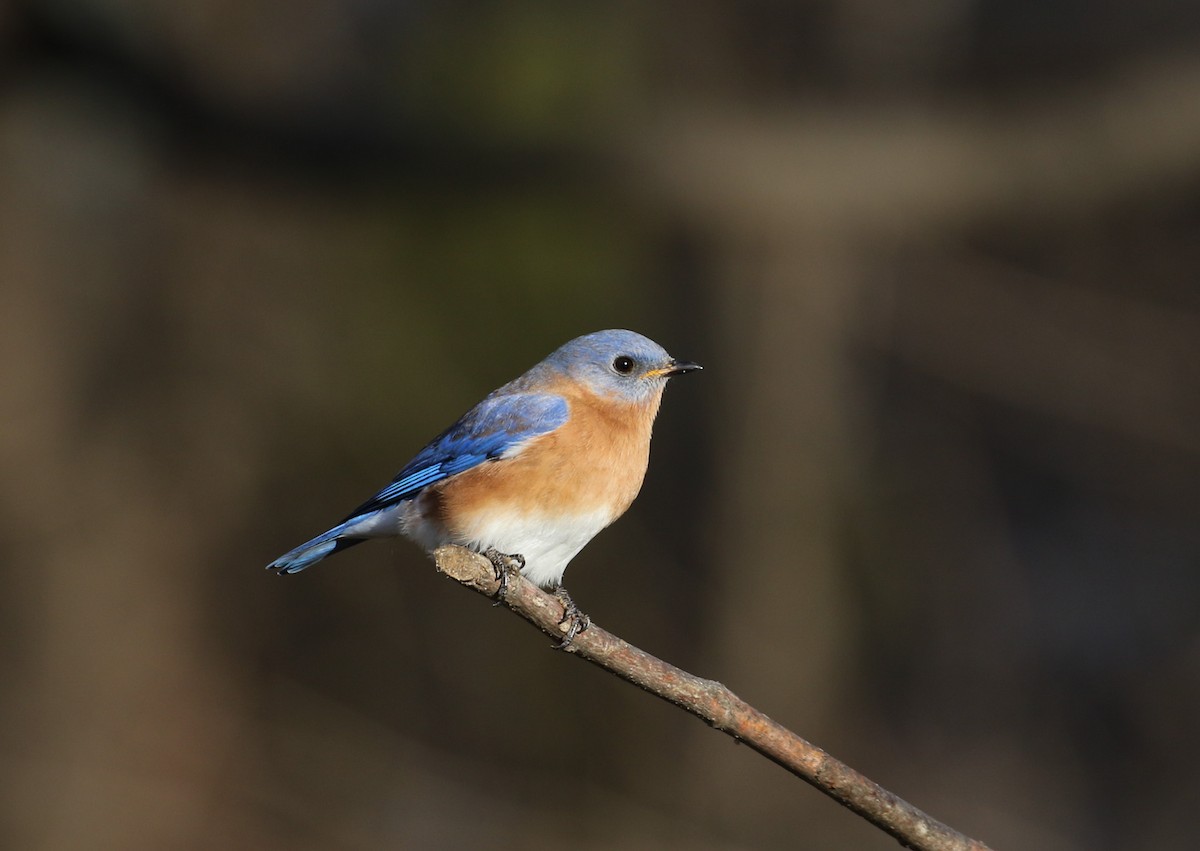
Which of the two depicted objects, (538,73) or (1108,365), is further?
(1108,365)

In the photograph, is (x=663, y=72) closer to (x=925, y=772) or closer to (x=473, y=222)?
(x=473, y=222)

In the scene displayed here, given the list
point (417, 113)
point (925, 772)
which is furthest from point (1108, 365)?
point (417, 113)

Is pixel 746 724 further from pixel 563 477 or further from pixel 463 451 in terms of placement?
pixel 463 451

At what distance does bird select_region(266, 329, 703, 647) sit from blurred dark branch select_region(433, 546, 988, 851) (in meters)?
0.64

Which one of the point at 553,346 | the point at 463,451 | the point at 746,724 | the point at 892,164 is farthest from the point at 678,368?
the point at 553,346

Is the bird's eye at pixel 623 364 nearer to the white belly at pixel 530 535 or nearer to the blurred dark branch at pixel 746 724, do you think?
the white belly at pixel 530 535

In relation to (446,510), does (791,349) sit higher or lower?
lower

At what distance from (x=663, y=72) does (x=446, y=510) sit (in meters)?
5.08

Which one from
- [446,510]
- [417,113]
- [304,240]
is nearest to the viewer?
[446,510]

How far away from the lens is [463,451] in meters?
3.78

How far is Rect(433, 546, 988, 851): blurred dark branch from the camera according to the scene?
2.42m

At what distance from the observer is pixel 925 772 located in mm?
7598

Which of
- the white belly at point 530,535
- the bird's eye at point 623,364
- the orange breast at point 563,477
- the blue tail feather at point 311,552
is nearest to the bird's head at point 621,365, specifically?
the bird's eye at point 623,364

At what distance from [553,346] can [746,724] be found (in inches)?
216
